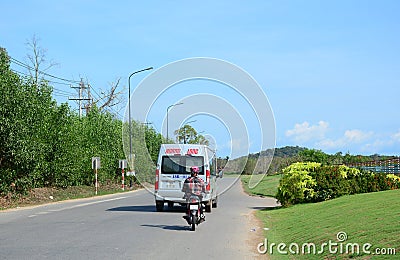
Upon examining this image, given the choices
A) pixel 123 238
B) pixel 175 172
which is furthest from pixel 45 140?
pixel 123 238

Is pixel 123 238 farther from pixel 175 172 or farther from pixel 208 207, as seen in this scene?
pixel 208 207

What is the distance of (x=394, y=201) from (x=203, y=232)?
534cm

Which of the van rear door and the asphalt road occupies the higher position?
the van rear door

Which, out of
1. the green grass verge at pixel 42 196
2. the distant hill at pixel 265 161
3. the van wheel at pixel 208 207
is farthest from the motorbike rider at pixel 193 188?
the distant hill at pixel 265 161

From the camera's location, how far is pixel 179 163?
21.9 m

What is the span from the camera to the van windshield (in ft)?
71.5

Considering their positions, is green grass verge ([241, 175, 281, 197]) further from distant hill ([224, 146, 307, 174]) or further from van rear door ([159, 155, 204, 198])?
van rear door ([159, 155, 204, 198])

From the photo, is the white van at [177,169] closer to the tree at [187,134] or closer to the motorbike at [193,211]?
the motorbike at [193,211]

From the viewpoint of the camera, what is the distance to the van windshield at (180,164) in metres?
21.8

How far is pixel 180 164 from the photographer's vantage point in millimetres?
21906

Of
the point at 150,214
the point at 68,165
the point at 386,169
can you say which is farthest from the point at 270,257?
the point at 68,165

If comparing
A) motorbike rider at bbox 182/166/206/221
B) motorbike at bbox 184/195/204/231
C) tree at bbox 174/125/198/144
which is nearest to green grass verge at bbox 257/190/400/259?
motorbike at bbox 184/195/204/231

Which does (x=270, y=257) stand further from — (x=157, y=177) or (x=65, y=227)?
(x=157, y=177)

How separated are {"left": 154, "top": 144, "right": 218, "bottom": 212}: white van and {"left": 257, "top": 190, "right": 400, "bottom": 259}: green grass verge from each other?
3.46m
